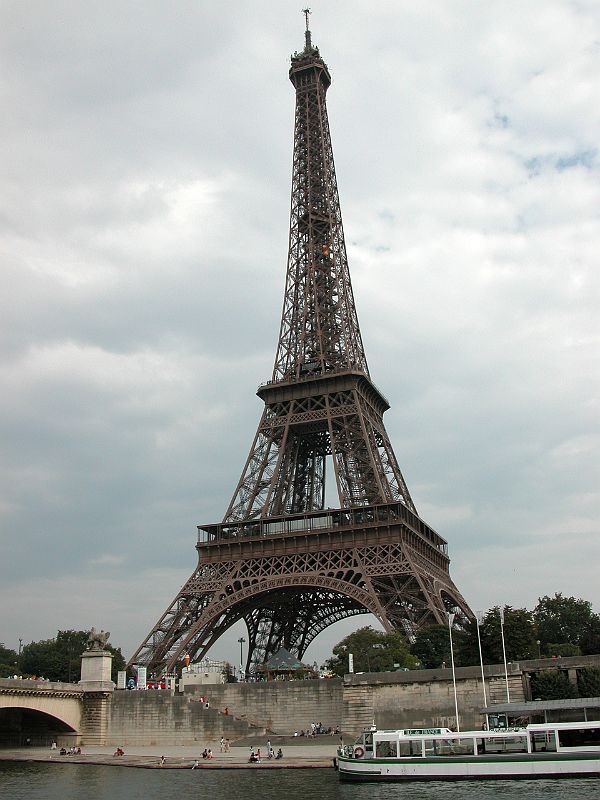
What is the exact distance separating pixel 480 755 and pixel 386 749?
4454 millimetres

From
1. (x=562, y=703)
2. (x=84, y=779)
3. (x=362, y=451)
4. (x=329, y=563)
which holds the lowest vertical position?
(x=84, y=779)

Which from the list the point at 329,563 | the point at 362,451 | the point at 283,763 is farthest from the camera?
the point at 362,451

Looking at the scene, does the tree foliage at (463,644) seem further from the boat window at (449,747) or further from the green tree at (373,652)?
the boat window at (449,747)

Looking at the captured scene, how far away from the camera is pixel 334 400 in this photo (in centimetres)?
8219

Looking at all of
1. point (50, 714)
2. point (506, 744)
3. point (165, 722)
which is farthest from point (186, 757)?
point (506, 744)

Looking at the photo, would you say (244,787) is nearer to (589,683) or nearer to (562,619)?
(589,683)

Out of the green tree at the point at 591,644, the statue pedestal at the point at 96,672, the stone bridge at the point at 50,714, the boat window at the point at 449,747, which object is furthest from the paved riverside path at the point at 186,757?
the green tree at the point at 591,644

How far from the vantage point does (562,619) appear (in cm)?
10538

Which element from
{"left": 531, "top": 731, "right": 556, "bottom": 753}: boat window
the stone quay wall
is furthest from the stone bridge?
{"left": 531, "top": 731, "right": 556, "bottom": 753}: boat window

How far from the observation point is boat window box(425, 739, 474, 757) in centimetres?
3997

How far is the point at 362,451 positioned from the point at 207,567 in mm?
17470

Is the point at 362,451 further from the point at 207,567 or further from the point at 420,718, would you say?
the point at 420,718

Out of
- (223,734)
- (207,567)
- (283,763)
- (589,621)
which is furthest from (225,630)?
(589,621)

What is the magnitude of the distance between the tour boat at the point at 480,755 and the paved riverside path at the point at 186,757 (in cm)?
583
